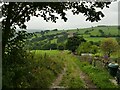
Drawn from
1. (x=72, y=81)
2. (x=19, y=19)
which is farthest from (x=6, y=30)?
(x=72, y=81)

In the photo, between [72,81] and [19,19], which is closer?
[19,19]

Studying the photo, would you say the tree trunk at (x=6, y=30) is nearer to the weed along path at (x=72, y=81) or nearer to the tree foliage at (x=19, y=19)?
the tree foliage at (x=19, y=19)

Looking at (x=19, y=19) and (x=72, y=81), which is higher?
(x=19, y=19)

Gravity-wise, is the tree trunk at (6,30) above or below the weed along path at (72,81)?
above

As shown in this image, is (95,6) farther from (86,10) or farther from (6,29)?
(6,29)

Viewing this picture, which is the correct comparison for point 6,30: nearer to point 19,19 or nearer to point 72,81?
point 19,19

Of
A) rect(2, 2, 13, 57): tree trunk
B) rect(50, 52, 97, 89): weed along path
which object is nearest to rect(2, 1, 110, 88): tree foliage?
rect(2, 2, 13, 57): tree trunk

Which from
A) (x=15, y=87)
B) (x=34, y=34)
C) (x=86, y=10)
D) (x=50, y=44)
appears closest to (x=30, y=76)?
(x=15, y=87)

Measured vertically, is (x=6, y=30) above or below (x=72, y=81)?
above

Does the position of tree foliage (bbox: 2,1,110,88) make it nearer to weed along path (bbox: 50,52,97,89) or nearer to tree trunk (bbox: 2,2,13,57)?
tree trunk (bbox: 2,2,13,57)

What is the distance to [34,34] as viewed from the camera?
39.7ft

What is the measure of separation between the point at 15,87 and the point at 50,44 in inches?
4292

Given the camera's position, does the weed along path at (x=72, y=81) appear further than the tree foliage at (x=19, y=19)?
Yes

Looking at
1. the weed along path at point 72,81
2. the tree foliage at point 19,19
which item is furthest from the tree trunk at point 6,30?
the weed along path at point 72,81
